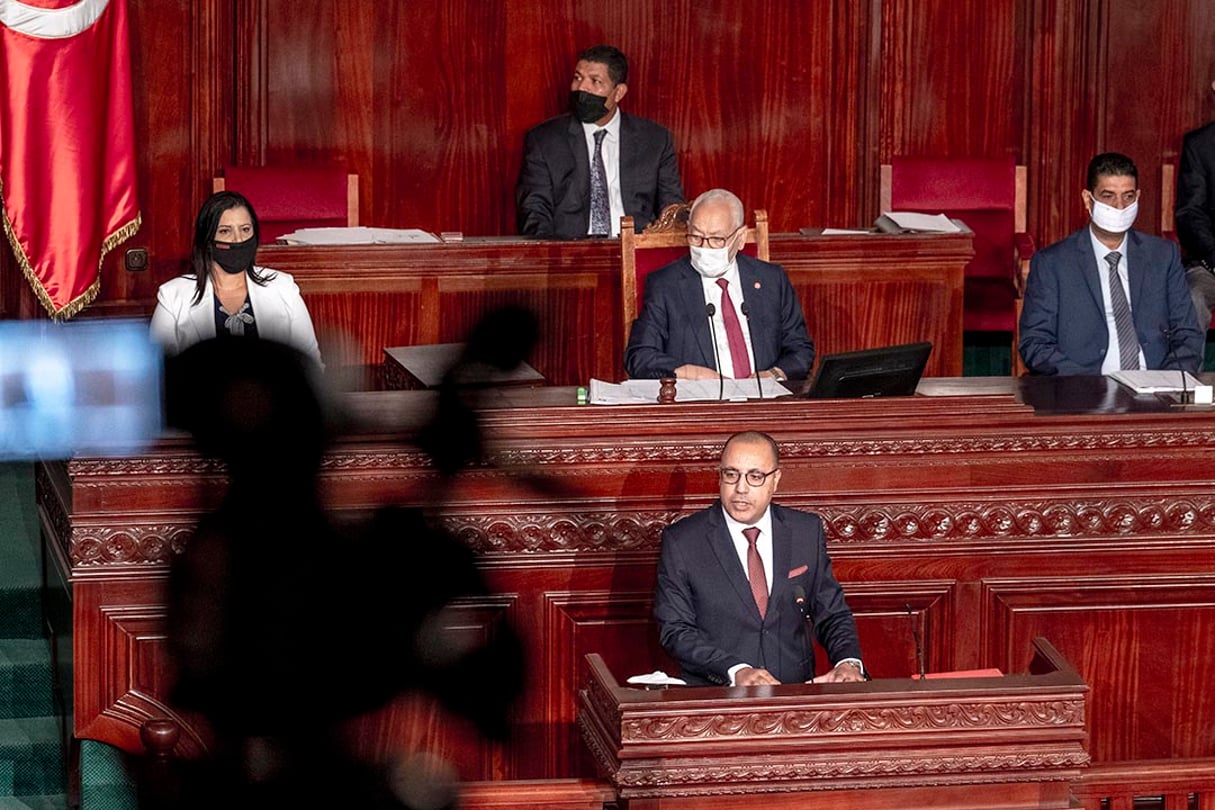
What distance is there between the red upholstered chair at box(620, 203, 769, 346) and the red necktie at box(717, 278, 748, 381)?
45 centimetres

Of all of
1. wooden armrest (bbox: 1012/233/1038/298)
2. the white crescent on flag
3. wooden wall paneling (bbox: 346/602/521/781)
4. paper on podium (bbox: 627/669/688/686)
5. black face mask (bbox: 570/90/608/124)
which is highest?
the white crescent on flag

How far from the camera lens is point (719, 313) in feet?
19.3

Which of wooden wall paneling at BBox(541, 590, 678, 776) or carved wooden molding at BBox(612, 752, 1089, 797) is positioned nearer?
carved wooden molding at BBox(612, 752, 1089, 797)

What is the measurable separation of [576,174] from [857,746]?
4.30 metres

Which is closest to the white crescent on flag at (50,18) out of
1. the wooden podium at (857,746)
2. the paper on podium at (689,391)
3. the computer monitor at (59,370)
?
the computer monitor at (59,370)

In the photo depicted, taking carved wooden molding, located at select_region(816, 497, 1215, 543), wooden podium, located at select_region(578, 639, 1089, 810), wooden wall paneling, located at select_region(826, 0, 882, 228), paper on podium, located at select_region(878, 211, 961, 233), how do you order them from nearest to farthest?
wooden podium, located at select_region(578, 639, 1089, 810)
carved wooden molding, located at select_region(816, 497, 1215, 543)
paper on podium, located at select_region(878, 211, 961, 233)
wooden wall paneling, located at select_region(826, 0, 882, 228)

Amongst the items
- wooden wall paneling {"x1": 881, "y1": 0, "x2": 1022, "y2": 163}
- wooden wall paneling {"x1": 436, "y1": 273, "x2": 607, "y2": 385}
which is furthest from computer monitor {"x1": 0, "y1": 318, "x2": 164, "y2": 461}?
wooden wall paneling {"x1": 881, "y1": 0, "x2": 1022, "y2": 163}

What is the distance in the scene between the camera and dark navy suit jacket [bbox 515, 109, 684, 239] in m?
7.31

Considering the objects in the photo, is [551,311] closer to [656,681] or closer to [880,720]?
[656,681]

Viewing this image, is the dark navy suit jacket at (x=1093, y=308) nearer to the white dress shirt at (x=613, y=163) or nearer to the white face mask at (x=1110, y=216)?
the white face mask at (x=1110, y=216)

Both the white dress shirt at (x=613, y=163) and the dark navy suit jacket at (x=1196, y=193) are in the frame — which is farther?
the dark navy suit jacket at (x=1196, y=193)

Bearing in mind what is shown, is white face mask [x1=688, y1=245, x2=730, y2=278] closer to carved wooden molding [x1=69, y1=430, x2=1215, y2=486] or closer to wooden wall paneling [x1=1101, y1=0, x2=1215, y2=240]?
carved wooden molding [x1=69, y1=430, x2=1215, y2=486]

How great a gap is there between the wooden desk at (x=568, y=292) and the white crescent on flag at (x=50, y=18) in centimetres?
116

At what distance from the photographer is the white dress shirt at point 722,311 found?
5848 mm
